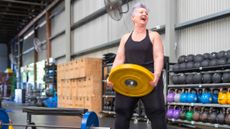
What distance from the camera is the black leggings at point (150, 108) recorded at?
234 centimetres

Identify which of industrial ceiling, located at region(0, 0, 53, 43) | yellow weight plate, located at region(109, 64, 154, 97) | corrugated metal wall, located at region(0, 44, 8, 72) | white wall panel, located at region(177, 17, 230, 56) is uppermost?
industrial ceiling, located at region(0, 0, 53, 43)

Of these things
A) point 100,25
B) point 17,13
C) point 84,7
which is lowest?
point 100,25

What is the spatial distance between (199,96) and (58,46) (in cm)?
950

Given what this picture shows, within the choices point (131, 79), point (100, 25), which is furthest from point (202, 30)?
point (100, 25)

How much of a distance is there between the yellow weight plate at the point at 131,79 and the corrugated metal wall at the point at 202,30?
337 centimetres

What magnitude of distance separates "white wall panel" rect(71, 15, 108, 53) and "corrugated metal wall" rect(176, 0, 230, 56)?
353 cm

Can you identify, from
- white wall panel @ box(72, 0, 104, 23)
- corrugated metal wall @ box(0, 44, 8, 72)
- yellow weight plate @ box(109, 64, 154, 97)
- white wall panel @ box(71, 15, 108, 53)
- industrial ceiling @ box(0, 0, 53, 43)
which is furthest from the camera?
corrugated metal wall @ box(0, 44, 8, 72)

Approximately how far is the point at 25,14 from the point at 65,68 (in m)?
9.89

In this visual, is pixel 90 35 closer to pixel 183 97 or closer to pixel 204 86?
pixel 183 97

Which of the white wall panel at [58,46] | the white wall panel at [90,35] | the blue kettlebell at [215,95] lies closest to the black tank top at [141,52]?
the blue kettlebell at [215,95]

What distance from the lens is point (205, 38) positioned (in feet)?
19.1

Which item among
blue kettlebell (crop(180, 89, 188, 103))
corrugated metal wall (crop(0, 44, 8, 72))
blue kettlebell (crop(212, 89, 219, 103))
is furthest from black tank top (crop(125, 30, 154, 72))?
corrugated metal wall (crop(0, 44, 8, 72))

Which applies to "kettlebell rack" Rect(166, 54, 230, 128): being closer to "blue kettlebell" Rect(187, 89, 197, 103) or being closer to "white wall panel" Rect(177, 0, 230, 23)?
"blue kettlebell" Rect(187, 89, 197, 103)

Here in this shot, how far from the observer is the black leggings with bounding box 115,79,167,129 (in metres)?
2.34
